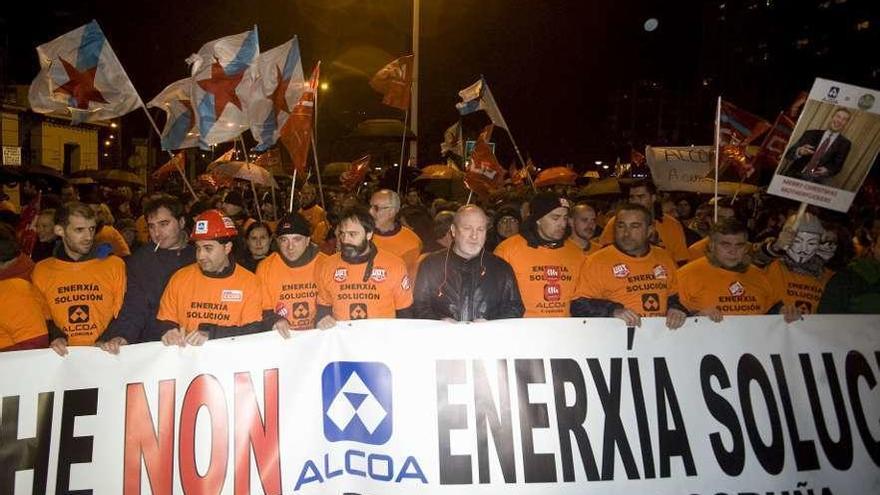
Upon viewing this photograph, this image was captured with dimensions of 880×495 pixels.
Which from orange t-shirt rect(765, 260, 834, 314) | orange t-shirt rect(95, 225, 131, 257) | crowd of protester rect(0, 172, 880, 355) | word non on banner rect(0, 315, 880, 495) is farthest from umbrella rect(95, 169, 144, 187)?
orange t-shirt rect(765, 260, 834, 314)

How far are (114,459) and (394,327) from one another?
68.3 inches

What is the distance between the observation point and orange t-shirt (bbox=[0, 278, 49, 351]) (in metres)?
4.27

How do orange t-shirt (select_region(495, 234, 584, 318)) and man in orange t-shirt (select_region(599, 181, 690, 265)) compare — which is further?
man in orange t-shirt (select_region(599, 181, 690, 265))

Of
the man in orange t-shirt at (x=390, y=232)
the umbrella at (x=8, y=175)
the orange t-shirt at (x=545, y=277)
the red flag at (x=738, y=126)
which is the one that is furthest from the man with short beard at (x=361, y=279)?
the umbrella at (x=8, y=175)

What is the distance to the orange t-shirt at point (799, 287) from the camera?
17.2ft

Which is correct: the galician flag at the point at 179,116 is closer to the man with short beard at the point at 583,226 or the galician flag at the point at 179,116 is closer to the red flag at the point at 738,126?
the man with short beard at the point at 583,226

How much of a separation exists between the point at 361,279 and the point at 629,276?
6.22ft

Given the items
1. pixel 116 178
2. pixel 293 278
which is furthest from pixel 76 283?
pixel 116 178

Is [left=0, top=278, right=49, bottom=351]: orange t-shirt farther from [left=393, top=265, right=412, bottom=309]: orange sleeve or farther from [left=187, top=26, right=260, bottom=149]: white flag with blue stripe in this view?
[left=187, top=26, right=260, bottom=149]: white flag with blue stripe

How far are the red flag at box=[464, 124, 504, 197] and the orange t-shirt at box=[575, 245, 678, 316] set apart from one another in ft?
11.7

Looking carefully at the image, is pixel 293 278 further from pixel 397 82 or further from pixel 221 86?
pixel 397 82

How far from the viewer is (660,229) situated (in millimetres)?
7727

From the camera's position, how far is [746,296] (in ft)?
16.5

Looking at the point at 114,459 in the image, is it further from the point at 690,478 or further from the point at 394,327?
the point at 690,478
